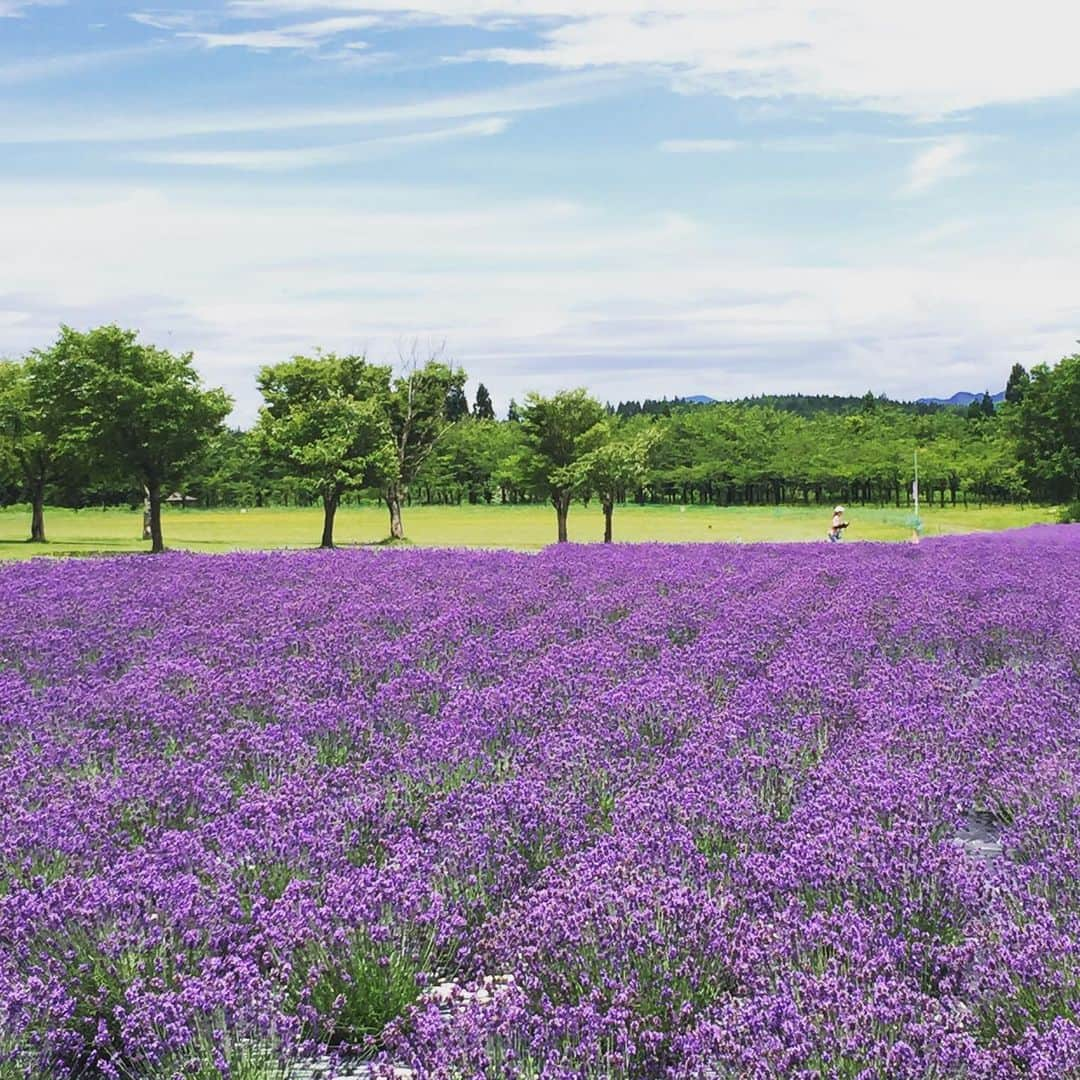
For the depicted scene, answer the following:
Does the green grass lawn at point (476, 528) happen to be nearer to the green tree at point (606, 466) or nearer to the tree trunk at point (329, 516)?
the tree trunk at point (329, 516)

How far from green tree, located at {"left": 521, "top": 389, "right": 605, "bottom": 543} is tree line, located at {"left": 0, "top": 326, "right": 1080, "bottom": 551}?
57 millimetres

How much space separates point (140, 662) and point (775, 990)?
233 inches

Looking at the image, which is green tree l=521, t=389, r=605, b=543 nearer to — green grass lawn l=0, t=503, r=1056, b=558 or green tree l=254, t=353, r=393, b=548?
green grass lawn l=0, t=503, r=1056, b=558

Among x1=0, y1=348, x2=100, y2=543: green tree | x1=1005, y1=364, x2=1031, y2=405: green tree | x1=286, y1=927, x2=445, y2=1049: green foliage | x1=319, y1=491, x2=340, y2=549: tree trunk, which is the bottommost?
x1=286, y1=927, x2=445, y2=1049: green foliage

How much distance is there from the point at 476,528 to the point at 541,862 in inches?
2015

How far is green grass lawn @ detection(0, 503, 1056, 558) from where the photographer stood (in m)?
40.5

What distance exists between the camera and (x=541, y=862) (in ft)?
14.0

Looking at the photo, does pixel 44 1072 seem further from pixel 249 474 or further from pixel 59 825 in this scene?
pixel 249 474

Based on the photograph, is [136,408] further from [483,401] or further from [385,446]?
[483,401]

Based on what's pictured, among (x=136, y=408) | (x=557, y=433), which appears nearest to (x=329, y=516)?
(x=136, y=408)

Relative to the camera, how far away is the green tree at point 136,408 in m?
34.6

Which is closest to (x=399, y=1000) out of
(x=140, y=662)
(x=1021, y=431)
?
(x=140, y=662)

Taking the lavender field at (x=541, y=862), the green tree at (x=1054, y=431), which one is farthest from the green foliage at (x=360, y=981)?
the green tree at (x=1054, y=431)

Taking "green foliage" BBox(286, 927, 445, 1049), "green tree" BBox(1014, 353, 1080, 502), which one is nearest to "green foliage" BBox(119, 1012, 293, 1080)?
"green foliage" BBox(286, 927, 445, 1049)
